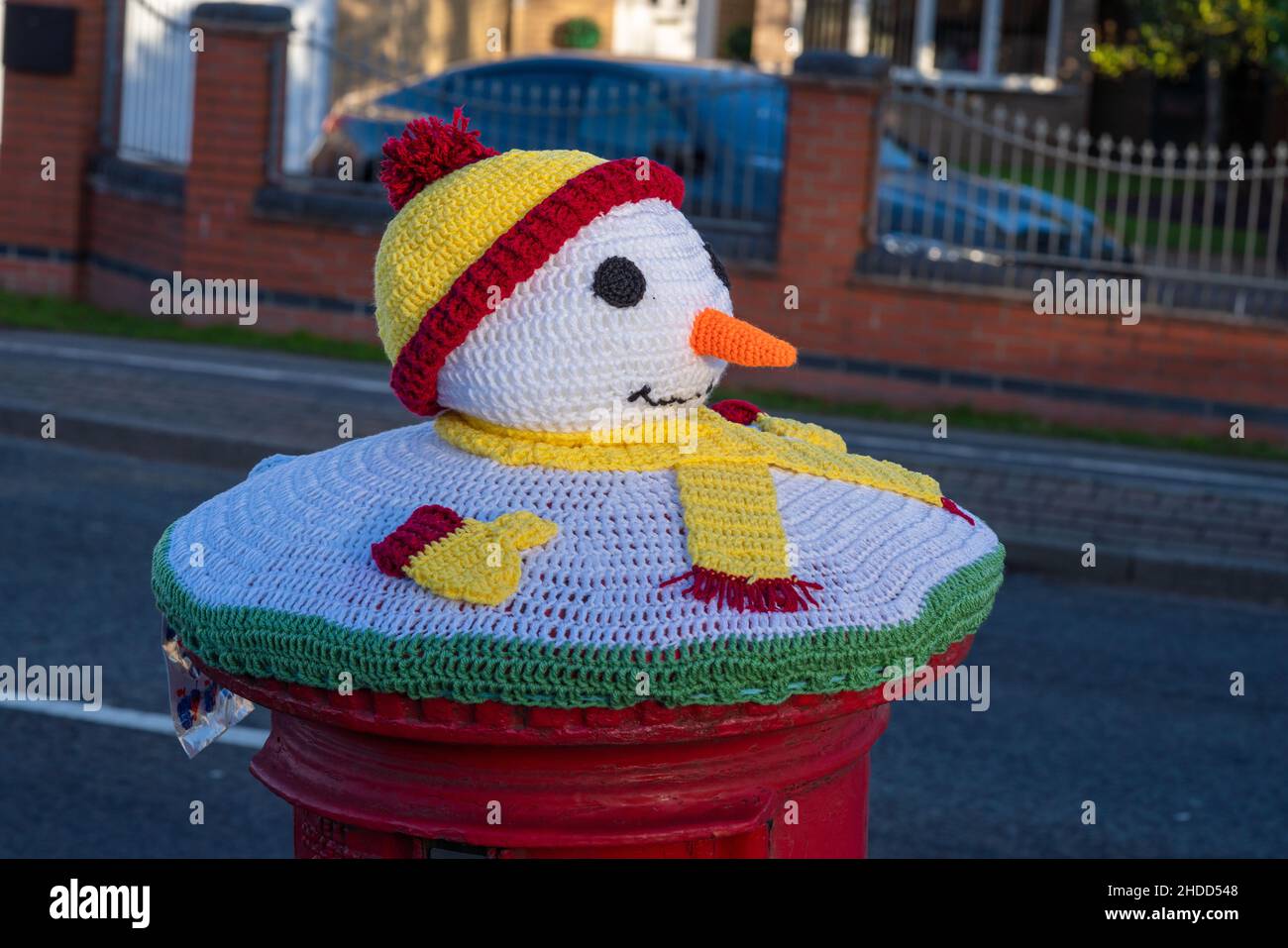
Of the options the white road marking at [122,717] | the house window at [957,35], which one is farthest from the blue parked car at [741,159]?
the house window at [957,35]

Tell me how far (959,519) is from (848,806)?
473mm

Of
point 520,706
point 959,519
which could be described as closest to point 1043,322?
point 959,519

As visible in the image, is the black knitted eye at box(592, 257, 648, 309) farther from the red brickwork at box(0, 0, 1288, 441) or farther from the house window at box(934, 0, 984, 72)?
the house window at box(934, 0, 984, 72)

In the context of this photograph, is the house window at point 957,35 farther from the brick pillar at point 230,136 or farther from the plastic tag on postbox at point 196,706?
the plastic tag on postbox at point 196,706

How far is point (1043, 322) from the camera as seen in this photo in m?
10.5

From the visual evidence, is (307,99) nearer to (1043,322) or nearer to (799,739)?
(1043,322)

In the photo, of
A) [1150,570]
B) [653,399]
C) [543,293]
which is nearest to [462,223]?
[543,293]

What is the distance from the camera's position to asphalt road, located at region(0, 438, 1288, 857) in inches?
192

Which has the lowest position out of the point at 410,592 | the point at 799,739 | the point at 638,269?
the point at 799,739

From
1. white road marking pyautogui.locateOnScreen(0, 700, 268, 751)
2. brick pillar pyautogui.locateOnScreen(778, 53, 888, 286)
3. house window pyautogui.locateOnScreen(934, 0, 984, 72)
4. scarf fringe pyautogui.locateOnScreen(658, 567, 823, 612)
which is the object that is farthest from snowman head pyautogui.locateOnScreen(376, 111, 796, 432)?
house window pyautogui.locateOnScreen(934, 0, 984, 72)

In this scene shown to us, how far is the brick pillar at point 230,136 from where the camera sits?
11.9 meters

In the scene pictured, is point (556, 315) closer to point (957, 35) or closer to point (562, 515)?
point (562, 515)

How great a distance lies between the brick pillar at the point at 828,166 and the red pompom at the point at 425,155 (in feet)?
27.6

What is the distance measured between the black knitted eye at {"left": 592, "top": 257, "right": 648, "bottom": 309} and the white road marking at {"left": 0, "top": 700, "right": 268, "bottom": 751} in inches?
133
